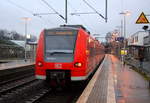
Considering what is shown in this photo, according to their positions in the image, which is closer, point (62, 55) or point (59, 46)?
point (62, 55)

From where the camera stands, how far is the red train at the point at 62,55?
10.9 metres

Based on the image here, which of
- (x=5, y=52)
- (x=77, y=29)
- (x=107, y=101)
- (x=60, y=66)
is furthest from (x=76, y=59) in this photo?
(x=5, y=52)

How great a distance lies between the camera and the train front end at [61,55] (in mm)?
10914

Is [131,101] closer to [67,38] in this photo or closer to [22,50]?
[67,38]

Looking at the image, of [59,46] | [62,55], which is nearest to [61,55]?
[62,55]

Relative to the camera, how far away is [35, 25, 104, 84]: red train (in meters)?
10.9

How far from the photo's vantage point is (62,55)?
11.3 meters

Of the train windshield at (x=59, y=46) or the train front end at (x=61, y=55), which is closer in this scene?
the train front end at (x=61, y=55)

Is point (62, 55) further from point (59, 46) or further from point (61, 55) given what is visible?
point (59, 46)

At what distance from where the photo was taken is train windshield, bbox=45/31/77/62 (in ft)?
36.8

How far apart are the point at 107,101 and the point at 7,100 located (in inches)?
151

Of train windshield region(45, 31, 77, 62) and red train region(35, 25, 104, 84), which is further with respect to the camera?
train windshield region(45, 31, 77, 62)

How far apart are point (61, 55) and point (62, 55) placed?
0.14 ft

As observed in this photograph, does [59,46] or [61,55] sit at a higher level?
[59,46]
